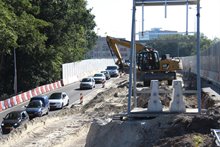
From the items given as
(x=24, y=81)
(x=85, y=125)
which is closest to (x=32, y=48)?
(x=24, y=81)

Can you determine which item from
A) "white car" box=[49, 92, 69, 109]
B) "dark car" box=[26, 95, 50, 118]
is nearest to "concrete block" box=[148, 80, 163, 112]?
"dark car" box=[26, 95, 50, 118]

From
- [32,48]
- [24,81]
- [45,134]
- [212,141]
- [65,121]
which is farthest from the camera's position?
[24,81]

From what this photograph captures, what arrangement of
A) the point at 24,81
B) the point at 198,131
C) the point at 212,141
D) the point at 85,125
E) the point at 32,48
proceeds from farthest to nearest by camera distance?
the point at 24,81
the point at 32,48
the point at 85,125
the point at 198,131
the point at 212,141

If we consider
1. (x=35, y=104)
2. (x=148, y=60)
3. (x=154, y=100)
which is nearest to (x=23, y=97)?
(x=35, y=104)

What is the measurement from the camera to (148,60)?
3588 cm

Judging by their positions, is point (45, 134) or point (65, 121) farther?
point (65, 121)

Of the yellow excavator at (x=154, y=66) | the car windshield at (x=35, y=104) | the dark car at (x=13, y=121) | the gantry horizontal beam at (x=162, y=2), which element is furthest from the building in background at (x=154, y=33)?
the car windshield at (x=35, y=104)

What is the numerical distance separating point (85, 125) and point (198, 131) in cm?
1391

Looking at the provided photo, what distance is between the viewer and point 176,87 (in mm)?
13656

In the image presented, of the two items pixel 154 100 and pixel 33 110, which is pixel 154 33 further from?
pixel 33 110

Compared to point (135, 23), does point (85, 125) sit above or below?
below

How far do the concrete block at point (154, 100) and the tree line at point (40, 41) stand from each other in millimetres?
32199

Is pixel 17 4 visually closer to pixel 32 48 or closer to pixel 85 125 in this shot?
pixel 32 48

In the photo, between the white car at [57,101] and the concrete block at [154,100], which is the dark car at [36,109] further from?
the concrete block at [154,100]
